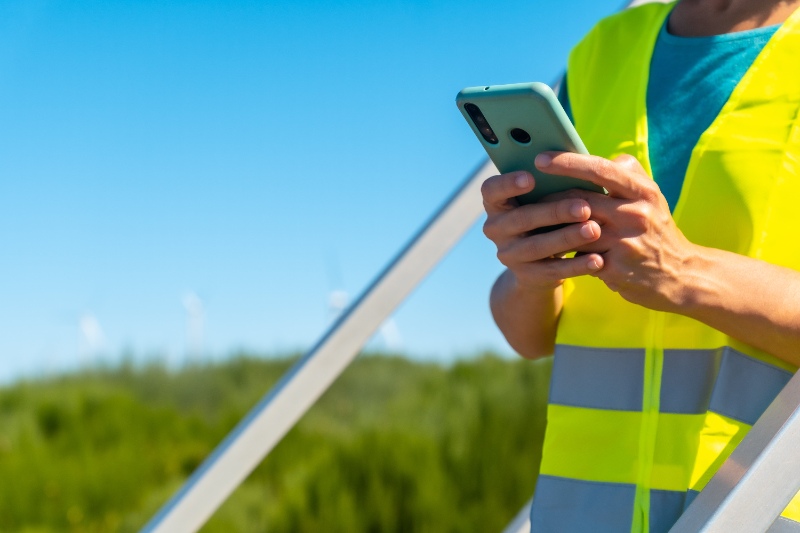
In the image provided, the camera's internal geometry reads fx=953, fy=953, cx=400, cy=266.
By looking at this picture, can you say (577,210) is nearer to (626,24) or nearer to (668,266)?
(668,266)

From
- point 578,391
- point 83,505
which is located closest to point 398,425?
point 83,505

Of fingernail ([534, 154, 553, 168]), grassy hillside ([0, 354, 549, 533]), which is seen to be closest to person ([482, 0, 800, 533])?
fingernail ([534, 154, 553, 168])

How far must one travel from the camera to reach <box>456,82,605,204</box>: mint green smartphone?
2.54ft

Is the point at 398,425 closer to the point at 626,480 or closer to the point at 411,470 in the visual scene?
the point at 411,470

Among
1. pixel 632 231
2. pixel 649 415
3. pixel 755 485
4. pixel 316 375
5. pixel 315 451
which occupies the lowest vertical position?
pixel 315 451

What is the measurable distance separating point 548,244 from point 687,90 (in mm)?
269

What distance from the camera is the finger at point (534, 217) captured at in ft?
2.64

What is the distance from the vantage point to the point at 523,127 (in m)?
0.81

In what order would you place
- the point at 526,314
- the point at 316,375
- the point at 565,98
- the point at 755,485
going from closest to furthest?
the point at 755,485, the point at 526,314, the point at 565,98, the point at 316,375

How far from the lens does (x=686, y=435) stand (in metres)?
0.87

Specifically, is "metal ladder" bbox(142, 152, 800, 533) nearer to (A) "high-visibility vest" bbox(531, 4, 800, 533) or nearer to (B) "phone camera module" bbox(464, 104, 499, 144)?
(A) "high-visibility vest" bbox(531, 4, 800, 533)

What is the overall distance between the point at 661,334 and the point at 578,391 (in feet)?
0.38

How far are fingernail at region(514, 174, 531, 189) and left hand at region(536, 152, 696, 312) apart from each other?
0.02 metres

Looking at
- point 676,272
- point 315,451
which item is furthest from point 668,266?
point 315,451
